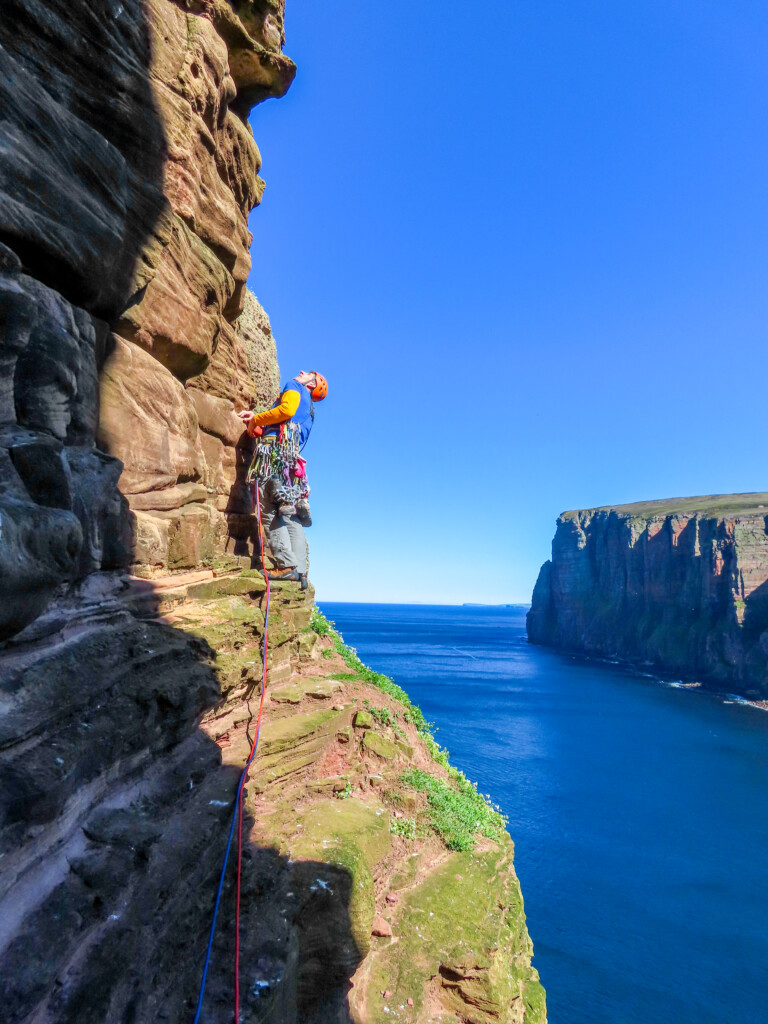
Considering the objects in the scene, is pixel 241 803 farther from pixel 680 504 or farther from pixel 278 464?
pixel 680 504

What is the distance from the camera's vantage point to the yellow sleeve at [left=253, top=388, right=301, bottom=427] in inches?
357

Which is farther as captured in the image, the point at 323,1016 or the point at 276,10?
the point at 276,10

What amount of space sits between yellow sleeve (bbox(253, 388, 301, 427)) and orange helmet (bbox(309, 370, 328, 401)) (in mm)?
647

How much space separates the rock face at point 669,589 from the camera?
75250 millimetres

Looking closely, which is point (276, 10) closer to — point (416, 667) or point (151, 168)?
point (151, 168)

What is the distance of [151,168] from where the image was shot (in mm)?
6047

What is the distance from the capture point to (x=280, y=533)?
9.48 metres

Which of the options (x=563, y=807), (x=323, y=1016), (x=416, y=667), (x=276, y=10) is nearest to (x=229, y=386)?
(x=276, y=10)

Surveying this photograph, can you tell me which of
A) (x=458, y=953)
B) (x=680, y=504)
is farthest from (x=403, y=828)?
(x=680, y=504)

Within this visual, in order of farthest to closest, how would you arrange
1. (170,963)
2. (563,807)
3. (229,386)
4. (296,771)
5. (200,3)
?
(563,807), (229,386), (200,3), (296,771), (170,963)

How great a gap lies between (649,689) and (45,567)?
82941 millimetres

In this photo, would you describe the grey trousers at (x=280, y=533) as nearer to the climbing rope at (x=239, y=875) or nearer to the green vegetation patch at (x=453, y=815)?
the climbing rope at (x=239, y=875)

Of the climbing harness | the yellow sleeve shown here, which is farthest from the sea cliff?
the yellow sleeve

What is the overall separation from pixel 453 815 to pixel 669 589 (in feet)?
338
